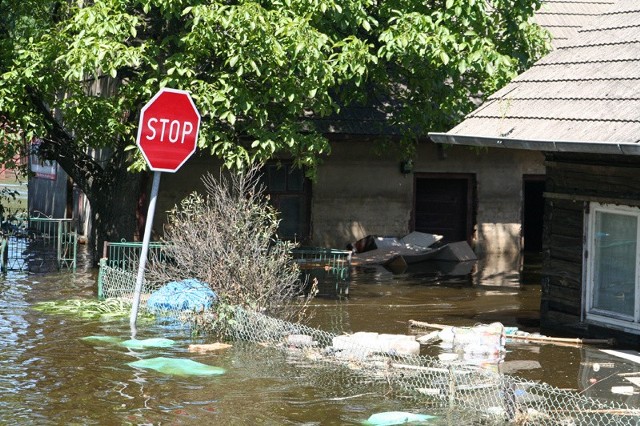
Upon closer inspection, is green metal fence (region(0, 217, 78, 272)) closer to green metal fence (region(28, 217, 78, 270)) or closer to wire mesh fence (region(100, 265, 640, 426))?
green metal fence (region(28, 217, 78, 270))

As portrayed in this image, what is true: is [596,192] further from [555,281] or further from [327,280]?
[327,280]

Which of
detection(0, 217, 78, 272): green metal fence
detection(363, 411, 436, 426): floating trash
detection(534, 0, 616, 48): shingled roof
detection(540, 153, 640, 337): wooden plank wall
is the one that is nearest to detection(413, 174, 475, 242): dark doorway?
detection(534, 0, 616, 48): shingled roof

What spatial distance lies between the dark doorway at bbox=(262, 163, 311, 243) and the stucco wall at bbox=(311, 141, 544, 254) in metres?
0.22

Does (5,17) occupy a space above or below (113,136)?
above

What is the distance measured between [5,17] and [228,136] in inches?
195

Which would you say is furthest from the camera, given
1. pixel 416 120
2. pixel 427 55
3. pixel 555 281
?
pixel 416 120

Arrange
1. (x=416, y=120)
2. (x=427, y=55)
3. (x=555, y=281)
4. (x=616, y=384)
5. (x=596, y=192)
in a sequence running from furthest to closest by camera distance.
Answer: (x=416, y=120) < (x=427, y=55) < (x=555, y=281) < (x=596, y=192) < (x=616, y=384)

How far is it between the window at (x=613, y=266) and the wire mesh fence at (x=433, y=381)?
2.48m

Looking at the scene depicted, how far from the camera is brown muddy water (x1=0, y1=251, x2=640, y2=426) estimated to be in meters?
9.71

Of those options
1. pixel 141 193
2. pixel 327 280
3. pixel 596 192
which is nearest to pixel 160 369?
pixel 596 192

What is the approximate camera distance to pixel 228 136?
653 inches

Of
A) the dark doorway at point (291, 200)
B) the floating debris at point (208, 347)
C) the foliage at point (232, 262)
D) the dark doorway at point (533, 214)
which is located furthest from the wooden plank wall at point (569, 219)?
the dark doorway at point (533, 214)

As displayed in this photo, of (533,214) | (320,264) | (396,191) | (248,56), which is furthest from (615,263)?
(533,214)

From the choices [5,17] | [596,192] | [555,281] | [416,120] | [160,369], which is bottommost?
[160,369]
